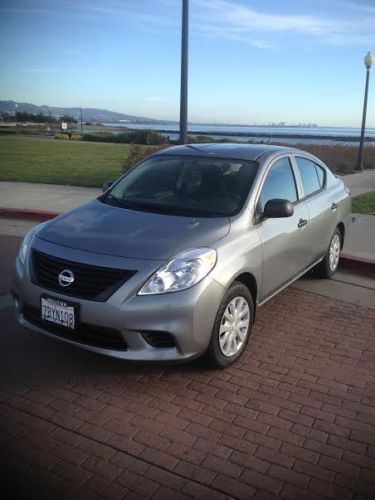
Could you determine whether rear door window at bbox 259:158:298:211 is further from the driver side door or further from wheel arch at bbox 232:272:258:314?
wheel arch at bbox 232:272:258:314

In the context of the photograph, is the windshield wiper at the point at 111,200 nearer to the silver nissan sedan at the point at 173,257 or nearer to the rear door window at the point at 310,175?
the silver nissan sedan at the point at 173,257

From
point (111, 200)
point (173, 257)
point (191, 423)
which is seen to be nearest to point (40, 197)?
point (111, 200)

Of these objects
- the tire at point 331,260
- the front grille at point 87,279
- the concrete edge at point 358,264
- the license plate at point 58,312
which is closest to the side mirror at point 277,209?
the front grille at point 87,279

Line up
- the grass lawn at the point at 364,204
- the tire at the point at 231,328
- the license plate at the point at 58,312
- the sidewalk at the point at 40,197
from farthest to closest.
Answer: the grass lawn at the point at 364,204 → the sidewalk at the point at 40,197 → the tire at the point at 231,328 → the license plate at the point at 58,312

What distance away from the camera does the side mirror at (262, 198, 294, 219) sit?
4.27 meters

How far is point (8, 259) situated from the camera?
666cm

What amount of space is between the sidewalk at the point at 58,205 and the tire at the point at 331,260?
19.9 inches

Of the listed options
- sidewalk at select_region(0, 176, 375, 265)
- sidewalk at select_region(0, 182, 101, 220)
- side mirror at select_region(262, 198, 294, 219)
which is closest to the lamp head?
sidewalk at select_region(0, 176, 375, 265)

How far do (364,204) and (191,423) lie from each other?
9007 mm

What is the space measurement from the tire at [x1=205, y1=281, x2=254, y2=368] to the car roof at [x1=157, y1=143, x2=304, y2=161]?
1.48 metres

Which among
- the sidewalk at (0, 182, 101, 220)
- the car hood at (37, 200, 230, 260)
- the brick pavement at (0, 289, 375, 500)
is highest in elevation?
the car hood at (37, 200, 230, 260)

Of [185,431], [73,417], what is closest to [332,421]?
[185,431]

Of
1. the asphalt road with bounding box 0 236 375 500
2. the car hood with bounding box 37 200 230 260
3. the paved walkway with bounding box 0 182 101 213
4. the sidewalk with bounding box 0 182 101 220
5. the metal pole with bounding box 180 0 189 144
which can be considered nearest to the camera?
the asphalt road with bounding box 0 236 375 500

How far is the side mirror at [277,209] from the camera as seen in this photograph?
4.27 meters
